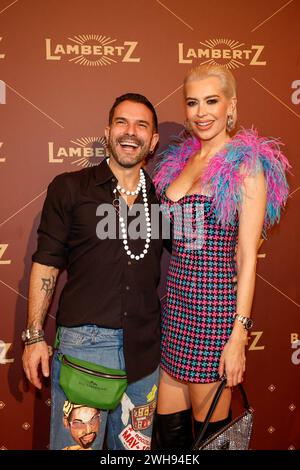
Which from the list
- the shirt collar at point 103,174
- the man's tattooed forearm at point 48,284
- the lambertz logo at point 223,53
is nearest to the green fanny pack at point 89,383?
the man's tattooed forearm at point 48,284

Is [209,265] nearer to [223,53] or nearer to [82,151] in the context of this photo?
[82,151]

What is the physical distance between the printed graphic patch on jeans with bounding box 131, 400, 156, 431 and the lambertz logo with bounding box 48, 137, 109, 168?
1.22 metres

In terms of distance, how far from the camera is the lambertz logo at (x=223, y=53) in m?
2.40

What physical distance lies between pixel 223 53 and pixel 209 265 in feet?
4.04

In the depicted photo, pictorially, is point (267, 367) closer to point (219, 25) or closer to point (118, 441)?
point (118, 441)

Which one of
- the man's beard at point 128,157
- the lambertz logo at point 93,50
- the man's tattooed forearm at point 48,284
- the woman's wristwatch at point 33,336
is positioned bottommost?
the woman's wristwatch at point 33,336

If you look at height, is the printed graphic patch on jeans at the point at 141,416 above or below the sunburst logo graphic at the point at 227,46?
below

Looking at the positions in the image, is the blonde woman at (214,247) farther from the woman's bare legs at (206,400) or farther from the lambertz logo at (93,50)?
the lambertz logo at (93,50)

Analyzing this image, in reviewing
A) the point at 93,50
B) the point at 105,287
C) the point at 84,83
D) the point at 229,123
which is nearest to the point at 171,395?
the point at 105,287

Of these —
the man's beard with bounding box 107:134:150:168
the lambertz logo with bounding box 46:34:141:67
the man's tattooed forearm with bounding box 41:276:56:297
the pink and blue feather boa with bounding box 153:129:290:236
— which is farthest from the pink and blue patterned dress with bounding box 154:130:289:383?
the lambertz logo with bounding box 46:34:141:67

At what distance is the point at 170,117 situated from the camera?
2.43m

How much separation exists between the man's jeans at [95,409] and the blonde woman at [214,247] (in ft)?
0.66

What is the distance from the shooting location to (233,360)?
179 cm
